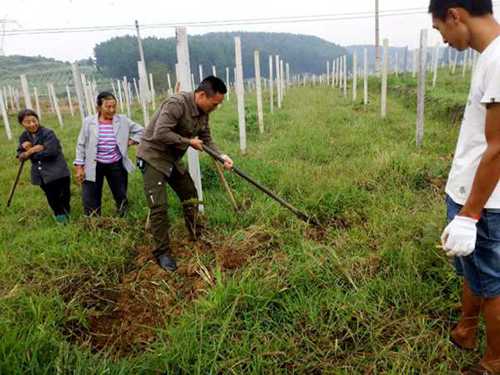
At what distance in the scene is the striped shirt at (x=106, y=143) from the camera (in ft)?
11.9

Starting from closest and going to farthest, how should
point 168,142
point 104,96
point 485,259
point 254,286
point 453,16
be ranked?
point 453,16
point 485,259
point 254,286
point 168,142
point 104,96

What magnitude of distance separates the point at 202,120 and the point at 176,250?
1.20 metres

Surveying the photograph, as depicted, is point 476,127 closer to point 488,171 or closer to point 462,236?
point 488,171

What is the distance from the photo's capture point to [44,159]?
3.75m

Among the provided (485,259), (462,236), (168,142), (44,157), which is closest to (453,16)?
(462,236)

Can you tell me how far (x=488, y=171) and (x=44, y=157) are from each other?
3.90 meters

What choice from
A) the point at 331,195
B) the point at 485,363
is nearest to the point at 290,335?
the point at 485,363

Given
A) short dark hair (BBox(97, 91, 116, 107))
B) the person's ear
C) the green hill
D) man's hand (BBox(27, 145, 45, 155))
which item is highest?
the green hill

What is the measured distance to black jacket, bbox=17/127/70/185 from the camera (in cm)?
372

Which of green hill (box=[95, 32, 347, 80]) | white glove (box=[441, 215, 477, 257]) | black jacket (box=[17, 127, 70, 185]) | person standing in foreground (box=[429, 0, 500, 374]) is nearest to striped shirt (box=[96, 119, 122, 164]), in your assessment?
black jacket (box=[17, 127, 70, 185])

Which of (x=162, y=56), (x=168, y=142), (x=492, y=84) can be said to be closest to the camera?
(x=492, y=84)

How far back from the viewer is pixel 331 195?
11.7ft

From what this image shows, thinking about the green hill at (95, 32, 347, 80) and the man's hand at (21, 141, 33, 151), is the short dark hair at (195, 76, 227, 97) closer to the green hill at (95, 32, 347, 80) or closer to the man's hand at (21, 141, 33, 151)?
the man's hand at (21, 141, 33, 151)

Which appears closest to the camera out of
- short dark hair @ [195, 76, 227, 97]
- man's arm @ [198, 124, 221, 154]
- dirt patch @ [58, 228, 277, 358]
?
dirt patch @ [58, 228, 277, 358]
